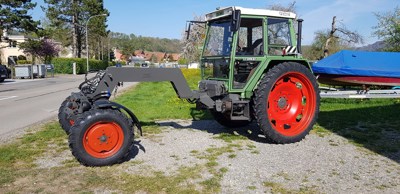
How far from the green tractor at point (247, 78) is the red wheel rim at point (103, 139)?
1.26 ft

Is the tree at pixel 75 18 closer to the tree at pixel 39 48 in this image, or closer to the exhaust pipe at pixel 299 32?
the tree at pixel 39 48

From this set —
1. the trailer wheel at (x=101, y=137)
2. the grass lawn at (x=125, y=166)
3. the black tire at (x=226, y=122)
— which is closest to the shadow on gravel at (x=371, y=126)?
the grass lawn at (x=125, y=166)

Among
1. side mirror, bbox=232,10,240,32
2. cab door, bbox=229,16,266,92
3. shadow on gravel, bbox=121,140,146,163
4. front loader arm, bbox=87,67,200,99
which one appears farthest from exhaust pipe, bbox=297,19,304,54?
shadow on gravel, bbox=121,140,146,163

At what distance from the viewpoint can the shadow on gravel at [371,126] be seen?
679 centimetres

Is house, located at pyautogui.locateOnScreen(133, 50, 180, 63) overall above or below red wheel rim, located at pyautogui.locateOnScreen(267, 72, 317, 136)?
above

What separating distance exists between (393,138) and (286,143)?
2.38 metres

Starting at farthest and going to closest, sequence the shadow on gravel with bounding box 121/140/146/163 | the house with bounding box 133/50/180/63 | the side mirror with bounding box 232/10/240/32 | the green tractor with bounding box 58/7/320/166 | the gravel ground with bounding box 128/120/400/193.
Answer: the house with bounding box 133/50/180/63, the green tractor with bounding box 58/7/320/166, the side mirror with bounding box 232/10/240/32, the shadow on gravel with bounding box 121/140/146/163, the gravel ground with bounding box 128/120/400/193

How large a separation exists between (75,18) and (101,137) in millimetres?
49331

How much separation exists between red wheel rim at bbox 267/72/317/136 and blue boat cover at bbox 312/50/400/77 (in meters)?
4.09

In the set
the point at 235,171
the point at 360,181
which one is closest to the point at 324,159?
the point at 360,181

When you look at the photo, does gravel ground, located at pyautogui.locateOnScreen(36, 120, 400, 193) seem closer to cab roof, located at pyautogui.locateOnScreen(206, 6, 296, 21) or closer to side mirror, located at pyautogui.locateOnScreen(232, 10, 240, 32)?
side mirror, located at pyautogui.locateOnScreen(232, 10, 240, 32)

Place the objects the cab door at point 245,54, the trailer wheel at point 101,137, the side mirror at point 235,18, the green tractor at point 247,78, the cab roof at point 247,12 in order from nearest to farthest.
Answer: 1. the trailer wheel at point 101,137
2. the side mirror at point 235,18
3. the green tractor at point 247,78
4. the cab roof at point 247,12
5. the cab door at point 245,54

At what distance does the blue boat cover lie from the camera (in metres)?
10.7

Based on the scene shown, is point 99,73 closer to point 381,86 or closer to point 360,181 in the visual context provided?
point 360,181
